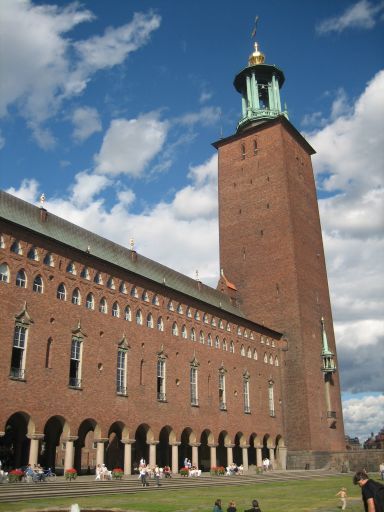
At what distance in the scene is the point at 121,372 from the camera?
31391mm

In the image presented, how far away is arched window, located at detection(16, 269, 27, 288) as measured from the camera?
→ 86.1 feet

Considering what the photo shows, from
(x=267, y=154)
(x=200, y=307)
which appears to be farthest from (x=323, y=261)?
(x=200, y=307)

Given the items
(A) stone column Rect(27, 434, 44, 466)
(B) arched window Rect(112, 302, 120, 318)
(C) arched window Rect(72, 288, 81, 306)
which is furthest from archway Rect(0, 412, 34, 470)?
(B) arched window Rect(112, 302, 120, 318)

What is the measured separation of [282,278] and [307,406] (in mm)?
11344

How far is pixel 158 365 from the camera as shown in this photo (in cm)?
3447

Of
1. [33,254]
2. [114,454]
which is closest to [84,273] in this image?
[33,254]

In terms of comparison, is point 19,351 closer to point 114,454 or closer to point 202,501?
point 202,501

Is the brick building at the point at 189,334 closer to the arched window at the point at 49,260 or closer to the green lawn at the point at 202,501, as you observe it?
the arched window at the point at 49,260

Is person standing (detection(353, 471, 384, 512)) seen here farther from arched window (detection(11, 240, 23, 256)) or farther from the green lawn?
arched window (detection(11, 240, 23, 256))

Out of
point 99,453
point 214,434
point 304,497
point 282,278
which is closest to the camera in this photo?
point 304,497

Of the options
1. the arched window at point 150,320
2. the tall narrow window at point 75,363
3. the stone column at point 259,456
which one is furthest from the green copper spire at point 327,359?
the tall narrow window at point 75,363

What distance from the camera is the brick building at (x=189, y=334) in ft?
88.1

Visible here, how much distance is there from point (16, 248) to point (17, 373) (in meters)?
6.00

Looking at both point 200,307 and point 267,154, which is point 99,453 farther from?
point 267,154
